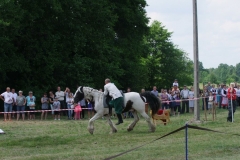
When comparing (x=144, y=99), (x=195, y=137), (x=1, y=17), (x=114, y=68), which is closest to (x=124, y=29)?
(x=114, y=68)

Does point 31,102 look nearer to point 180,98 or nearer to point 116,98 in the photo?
point 180,98

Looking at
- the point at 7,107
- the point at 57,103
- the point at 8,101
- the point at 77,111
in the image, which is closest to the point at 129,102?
the point at 77,111

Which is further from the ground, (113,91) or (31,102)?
(113,91)

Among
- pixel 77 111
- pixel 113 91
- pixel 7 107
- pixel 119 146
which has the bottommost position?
pixel 119 146

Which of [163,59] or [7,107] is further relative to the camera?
[163,59]

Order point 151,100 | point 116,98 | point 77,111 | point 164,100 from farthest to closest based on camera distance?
point 164,100
point 77,111
point 151,100
point 116,98

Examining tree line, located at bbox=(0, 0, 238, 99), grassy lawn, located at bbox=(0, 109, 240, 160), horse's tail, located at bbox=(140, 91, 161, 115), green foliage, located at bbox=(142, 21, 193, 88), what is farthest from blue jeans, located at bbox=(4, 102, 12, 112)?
green foliage, located at bbox=(142, 21, 193, 88)

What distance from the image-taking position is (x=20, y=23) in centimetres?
3484

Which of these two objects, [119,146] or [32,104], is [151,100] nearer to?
[119,146]

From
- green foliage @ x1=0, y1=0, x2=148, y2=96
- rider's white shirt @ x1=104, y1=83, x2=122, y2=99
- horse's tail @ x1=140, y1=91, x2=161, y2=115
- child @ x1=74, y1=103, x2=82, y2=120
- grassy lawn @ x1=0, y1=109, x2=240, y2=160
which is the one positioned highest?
green foliage @ x1=0, y1=0, x2=148, y2=96

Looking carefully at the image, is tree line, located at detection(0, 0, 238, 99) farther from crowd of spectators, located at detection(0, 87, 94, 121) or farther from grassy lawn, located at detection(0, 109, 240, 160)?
grassy lawn, located at detection(0, 109, 240, 160)

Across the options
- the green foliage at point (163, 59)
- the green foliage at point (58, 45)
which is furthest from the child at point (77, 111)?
the green foliage at point (163, 59)

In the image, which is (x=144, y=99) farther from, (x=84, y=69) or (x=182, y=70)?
(x=182, y=70)

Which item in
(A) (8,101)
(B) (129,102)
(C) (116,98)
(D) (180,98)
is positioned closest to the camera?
(C) (116,98)
